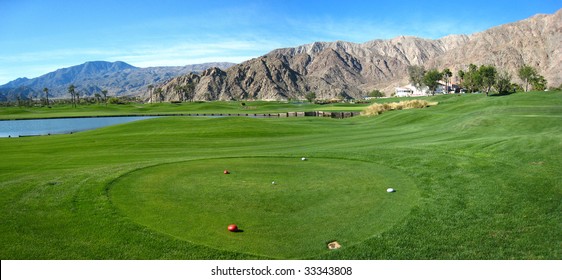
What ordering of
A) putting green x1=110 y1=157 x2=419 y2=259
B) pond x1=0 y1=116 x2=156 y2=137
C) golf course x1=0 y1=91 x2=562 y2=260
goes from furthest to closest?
pond x1=0 y1=116 x2=156 y2=137 → putting green x1=110 y1=157 x2=419 y2=259 → golf course x1=0 y1=91 x2=562 y2=260

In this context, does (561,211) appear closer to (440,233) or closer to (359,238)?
(440,233)

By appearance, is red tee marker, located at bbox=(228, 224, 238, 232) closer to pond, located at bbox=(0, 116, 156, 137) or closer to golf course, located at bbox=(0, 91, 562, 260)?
golf course, located at bbox=(0, 91, 562, 260)

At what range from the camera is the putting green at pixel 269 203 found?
24.3 ft

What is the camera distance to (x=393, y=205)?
30.1 feet

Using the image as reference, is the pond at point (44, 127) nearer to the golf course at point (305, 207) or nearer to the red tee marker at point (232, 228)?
the golf course at point (305, 207)

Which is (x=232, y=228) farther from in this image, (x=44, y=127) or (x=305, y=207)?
(x=44, y=127)

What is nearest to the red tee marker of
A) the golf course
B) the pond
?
the golf course

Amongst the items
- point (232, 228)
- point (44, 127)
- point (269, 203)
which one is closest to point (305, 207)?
point (269, 203)

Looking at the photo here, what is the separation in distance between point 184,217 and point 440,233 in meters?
5.22

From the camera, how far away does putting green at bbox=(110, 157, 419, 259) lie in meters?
7.41

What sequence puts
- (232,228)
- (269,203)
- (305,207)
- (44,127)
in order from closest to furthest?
(232,228) → (305,207) → (269,203) → (44,127)

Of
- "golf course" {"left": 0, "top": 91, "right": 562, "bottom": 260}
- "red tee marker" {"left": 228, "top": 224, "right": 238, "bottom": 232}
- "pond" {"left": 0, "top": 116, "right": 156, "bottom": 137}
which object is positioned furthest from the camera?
"pond" {"left": 0, "top": 116, "right": 156, "bottom": 137}

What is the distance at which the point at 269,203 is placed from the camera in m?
9.35
